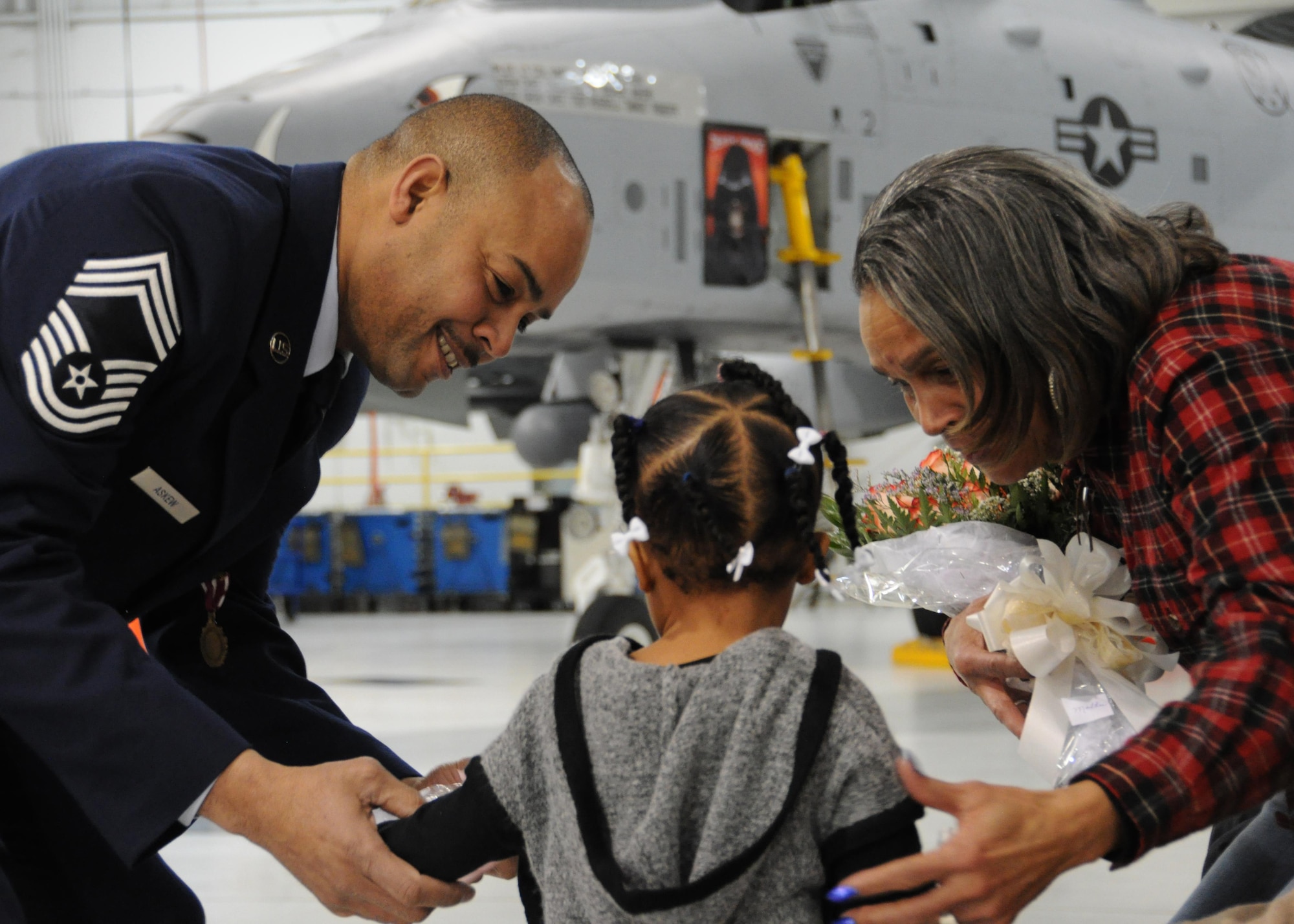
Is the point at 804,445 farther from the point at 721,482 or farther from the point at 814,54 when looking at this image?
the point at 814,54

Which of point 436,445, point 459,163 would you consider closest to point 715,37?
point 459,163

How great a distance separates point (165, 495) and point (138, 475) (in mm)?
41

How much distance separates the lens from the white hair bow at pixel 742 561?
4.10 feet

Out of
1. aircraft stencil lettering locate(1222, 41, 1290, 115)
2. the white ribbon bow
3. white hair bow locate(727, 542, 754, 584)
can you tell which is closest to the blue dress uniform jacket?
white hair bow locate(727, 542, 754, 584)

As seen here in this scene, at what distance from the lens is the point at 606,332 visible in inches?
229

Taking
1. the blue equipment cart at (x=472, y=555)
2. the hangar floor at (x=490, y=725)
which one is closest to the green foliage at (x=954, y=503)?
the hangar floor at (x=490, y=725)

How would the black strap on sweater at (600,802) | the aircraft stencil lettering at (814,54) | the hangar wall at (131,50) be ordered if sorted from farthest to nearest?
the hangar wall at (131,50)
the aircraft stencil lettering at (814,54)
the black strap on sweater at (600,802)

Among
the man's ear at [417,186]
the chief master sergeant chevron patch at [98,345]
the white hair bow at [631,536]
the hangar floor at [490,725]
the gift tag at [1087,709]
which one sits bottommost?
the hangar floor at [490,725]

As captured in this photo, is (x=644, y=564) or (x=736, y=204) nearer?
(x=644, y=564)

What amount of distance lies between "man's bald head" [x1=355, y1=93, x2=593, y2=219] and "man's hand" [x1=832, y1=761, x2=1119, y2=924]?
0.97 metres

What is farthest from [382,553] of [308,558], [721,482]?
[721,482]

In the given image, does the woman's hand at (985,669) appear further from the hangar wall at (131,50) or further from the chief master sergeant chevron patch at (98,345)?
the hangar wall at (131,50)

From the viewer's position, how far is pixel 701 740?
118 cm

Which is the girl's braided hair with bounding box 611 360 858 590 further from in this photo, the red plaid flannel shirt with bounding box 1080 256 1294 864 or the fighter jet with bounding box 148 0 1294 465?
the fighter jet with bounding box 148 0 1294 465
